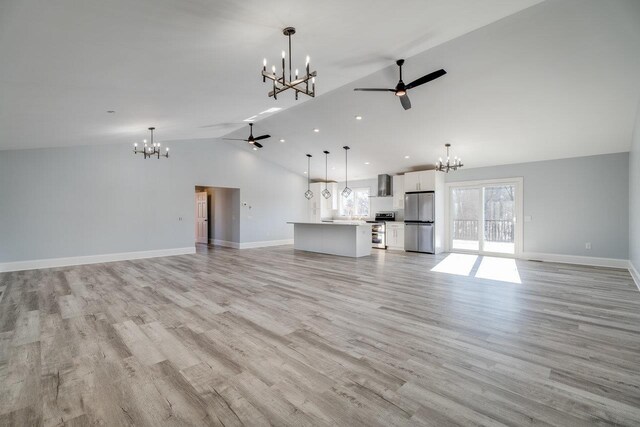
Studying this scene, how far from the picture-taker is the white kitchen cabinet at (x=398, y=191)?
9258 mm

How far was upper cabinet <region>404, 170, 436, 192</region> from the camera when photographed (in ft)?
27.5

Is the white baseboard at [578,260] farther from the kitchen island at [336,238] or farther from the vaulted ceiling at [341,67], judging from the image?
the kitchen island at [336,238]

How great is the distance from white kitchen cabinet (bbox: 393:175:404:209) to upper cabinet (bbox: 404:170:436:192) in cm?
31

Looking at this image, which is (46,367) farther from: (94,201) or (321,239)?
(321,239)

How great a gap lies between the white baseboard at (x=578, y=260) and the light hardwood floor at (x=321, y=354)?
1.87 meters

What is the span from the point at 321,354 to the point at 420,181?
283 inches

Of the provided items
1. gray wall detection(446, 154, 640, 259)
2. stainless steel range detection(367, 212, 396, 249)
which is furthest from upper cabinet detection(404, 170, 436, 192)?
gray wall detection(446, 154, 640, 259)

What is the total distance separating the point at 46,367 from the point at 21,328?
4.15 feet

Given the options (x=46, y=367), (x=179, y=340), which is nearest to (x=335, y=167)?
(x=179, y=340)

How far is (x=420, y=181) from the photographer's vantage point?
340 inches

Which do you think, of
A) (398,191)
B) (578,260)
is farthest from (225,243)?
(578,260)

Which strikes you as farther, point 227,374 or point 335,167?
point 335,167

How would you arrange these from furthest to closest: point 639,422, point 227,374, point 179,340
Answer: point 179,340 → point 227,374 → point 639,422

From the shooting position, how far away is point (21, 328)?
9.98ft
